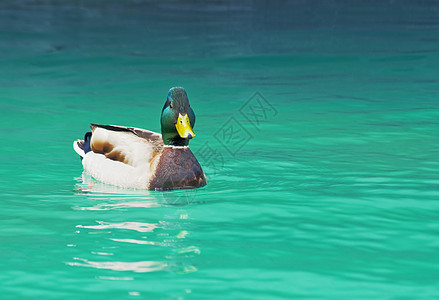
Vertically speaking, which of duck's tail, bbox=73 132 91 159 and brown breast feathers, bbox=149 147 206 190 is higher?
duck's tail, bbox=73 132 91 159

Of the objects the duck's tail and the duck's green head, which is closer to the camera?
the duck's green head

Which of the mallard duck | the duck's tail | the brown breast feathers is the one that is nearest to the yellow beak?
the mallard duck

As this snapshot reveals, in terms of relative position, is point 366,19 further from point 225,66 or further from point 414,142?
point 414,142

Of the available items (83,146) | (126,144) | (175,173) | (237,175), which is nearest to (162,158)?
(175,173)

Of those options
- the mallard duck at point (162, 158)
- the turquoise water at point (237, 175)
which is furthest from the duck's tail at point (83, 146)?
the mallard duck at point (162, 158)

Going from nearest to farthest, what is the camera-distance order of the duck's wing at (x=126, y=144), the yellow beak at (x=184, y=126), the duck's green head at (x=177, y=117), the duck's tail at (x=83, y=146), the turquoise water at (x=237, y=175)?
the turquoise water at (x=237, y=175), the yellow beak at (x=184, y=126), the duck's green head at (x=177, y=117), the duck's wing at (x=126, y=144), the duck's tail at (x=83, y=146)

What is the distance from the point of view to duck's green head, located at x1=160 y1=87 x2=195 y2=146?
8578 millimetres

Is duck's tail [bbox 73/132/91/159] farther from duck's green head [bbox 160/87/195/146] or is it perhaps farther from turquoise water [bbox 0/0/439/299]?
duck's green head [bbox 160/87/195/146]

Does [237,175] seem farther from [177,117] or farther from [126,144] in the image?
[126,144]

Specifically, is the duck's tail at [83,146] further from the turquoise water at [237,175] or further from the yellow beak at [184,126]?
the yellow beak at [184,126]

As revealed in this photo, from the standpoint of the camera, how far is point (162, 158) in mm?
8664

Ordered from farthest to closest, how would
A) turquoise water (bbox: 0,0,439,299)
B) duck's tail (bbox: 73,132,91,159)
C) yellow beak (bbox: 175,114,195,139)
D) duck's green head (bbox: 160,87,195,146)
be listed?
duck's tail (bbox: 73,132,91,159) → duck's green head (bbox: 160,87,195,146) → yellow beak (bbox: 175,114,195,139) → turquoise water (bbox: 0,0,439,299)

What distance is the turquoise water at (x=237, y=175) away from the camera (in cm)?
594

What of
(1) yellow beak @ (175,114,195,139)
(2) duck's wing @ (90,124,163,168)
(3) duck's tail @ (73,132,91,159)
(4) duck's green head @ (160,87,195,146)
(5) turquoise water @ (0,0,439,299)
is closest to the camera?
(5) turquoise water @ (0,0,439,299)
